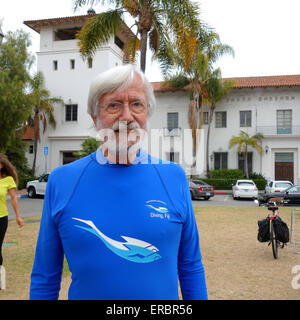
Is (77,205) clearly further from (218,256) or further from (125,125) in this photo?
(218,256)

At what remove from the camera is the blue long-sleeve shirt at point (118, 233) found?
1.58 m

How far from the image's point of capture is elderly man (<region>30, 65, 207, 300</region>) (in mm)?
1587

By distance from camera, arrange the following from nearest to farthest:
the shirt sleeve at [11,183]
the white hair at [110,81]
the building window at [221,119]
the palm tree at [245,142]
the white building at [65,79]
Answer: the white hair at [110,81]
the shirt sleeve at [11,183]
the white building at [65,79]
the palm tree at [245,142]
the building window at [221,119]

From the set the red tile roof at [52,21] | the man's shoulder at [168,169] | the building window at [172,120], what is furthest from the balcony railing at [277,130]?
the man's shoulder at [168,169]

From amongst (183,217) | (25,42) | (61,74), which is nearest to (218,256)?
(183,217)

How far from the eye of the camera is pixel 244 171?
3147 centimetres

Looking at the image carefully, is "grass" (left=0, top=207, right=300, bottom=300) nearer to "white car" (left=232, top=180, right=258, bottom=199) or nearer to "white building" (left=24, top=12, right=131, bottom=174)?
"white car" (left=232, top=180, right=258, bottom=199)

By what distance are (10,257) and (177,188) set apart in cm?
666

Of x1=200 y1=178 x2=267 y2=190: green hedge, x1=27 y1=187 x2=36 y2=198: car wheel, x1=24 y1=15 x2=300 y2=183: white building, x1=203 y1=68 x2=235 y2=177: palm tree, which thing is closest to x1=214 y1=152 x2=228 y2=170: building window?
x1=24 y1=15 x2=300 y2=183: white building

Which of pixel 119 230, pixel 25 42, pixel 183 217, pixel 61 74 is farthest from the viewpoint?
pixel 61 74

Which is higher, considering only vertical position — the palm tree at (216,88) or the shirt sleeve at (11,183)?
the palm tree at (216,88)

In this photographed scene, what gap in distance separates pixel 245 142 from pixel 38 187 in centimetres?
1853

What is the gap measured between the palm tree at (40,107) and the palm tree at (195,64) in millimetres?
11260

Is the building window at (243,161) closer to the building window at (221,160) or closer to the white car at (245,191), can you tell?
the building window at (221,160)
